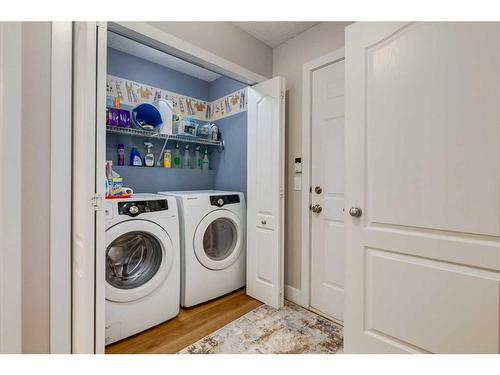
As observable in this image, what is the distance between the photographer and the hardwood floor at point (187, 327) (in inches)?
61.6

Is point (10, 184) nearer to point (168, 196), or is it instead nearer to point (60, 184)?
point (60, 184)

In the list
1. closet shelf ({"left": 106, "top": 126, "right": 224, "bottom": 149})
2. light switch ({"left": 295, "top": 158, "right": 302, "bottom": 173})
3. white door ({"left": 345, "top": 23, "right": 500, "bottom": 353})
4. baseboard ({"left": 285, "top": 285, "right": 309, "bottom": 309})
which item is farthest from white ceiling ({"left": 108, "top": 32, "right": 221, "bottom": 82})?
baseboard ({"left": 285, "top": 285, "right": 309, "bottom": 309})

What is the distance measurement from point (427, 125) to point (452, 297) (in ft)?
2.53

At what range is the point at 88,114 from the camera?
3.00 feet

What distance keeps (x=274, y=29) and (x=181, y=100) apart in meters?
1.30

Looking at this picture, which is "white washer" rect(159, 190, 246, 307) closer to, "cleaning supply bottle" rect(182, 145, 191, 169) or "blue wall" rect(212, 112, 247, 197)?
"blue wall" rect(212, 112, 247, 197)

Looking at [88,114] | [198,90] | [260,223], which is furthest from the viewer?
[198,90]

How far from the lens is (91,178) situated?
953 mm

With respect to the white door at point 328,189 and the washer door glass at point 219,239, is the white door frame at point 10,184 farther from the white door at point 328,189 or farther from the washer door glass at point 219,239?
the white door at point 328,189

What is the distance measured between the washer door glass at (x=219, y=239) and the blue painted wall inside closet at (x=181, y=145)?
0.52 meters

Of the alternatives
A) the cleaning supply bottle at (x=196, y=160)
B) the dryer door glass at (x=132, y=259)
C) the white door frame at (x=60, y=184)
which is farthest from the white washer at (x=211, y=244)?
the white door frame at (x=60, y=184)
